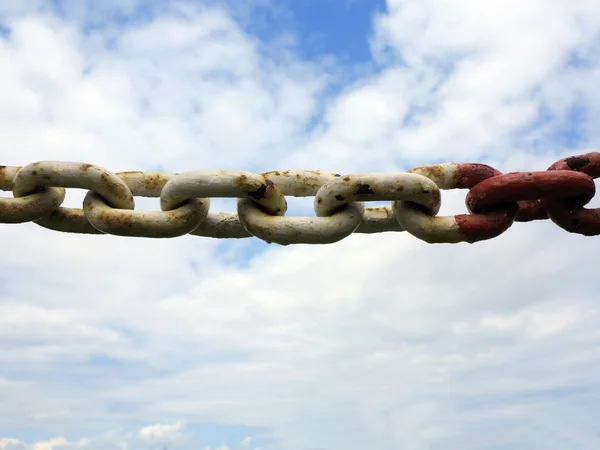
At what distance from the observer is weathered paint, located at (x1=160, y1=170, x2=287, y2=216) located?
6.96 feet

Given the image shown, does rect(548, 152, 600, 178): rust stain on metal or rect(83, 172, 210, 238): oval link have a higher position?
rect(548, 152, 600, 178): rust stain on metal

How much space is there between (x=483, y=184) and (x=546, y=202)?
0.84 ft

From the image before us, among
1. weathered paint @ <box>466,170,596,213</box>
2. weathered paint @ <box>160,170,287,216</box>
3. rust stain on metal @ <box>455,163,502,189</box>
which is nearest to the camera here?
weathered paint @ <box>160,170,287,216</box>

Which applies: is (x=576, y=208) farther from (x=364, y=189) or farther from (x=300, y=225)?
(x=300, y=225)

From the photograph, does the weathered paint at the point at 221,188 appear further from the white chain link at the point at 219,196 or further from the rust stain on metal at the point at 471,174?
the rust stain on metal at the point at 471,174

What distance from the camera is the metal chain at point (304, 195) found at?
2.15 meters

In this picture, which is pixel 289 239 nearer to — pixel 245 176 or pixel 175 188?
pixel 245 176

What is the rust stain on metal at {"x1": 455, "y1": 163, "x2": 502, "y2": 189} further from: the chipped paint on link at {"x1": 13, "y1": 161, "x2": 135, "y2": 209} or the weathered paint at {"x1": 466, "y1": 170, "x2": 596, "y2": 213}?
the chipped paint on link at {"x1": 13, "y1": 161, "x2": 135, "y2": 209}

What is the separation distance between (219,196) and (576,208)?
1.17m

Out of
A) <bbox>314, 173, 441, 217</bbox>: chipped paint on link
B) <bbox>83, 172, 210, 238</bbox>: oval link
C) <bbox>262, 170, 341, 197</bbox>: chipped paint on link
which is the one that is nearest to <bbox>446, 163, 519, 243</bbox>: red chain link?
<bbox>314, 173, 441, 217</bbox>: chipped paint on link

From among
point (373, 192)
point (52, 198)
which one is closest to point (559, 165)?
point (373, 192)

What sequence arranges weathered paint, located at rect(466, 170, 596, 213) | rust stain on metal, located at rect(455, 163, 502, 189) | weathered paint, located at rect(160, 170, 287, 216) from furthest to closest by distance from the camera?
rust stain on metal, located at rect(455, 163, 502, 189)
weathered paint, located at rect(466, 170, 596, 213)
weathered paint, located at rect(160, 170, 287, 216)

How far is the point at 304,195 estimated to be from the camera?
2.33 meters

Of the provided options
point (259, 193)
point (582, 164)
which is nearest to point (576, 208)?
point (582, 164)
